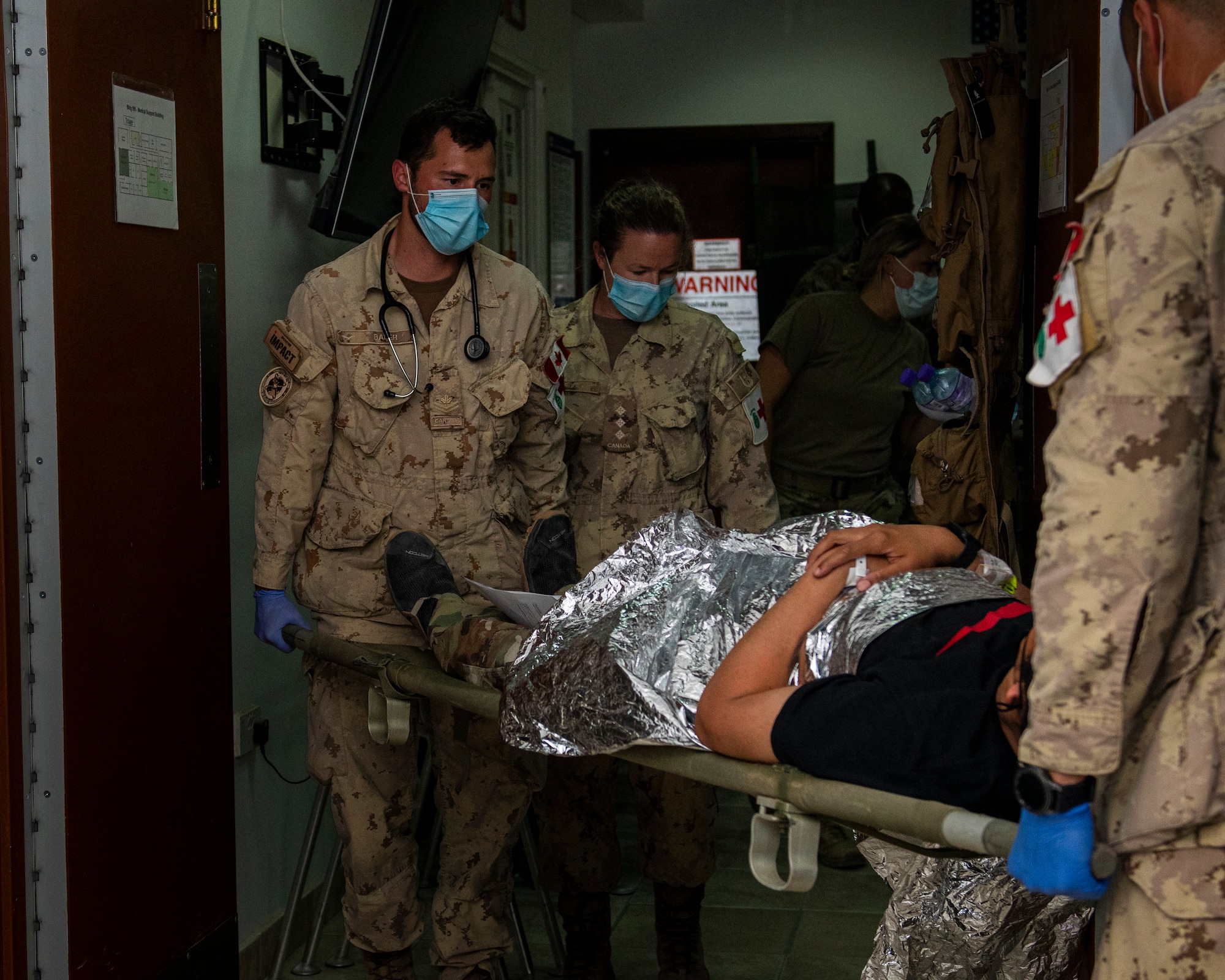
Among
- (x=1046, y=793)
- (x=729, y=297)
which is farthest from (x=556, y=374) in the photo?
(x=729, y=297)

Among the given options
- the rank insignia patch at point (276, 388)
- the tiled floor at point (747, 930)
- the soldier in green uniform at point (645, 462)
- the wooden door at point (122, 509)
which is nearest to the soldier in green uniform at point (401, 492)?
the rank insignia patch at point (276, 388)

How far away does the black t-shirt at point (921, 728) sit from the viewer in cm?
143

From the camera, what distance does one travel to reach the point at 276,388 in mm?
2326

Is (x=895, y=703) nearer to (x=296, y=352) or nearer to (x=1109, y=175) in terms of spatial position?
(x=1109, y=175)

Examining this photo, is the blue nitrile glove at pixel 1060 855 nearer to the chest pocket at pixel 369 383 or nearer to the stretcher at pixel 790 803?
the stretcher at pixel 790 803

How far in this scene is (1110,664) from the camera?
1.11 metres

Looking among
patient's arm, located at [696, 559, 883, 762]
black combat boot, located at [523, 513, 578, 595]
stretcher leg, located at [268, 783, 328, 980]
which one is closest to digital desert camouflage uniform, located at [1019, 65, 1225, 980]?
patient's arm, located at [696, 559, 883, 762]

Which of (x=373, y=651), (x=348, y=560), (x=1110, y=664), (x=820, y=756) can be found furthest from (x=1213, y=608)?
(x=348, y=560)

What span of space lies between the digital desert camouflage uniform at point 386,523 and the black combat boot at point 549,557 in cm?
6

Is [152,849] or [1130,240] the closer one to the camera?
[1130,240]

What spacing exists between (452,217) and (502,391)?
0.33 meters

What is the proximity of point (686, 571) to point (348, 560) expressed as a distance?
2.29 ft

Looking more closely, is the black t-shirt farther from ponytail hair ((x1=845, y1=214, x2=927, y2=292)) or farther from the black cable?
ponytail hair ((x1=845, y1=214, x2=927, y2=292))

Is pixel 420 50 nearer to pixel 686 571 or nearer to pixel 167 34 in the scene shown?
pixel 167 34
